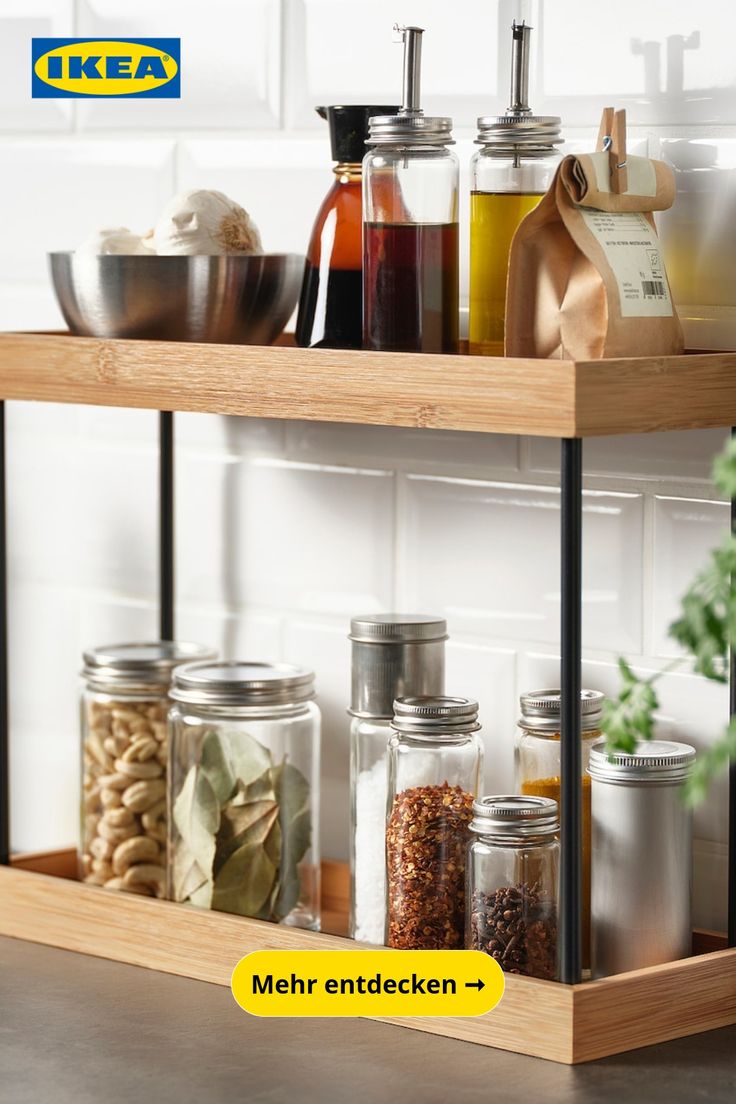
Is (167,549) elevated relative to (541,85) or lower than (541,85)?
lower

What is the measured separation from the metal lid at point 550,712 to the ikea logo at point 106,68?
65cm

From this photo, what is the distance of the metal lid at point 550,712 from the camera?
4.19ft

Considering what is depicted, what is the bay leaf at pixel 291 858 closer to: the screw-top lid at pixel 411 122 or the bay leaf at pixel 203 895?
the bay leaf at pixel 203 895

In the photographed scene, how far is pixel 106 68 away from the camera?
165 cm

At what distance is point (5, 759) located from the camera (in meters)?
1.49

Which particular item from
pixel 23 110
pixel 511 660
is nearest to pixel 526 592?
pixel 511 660

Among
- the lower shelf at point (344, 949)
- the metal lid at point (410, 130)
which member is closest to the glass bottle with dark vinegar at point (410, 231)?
the metal lid at point (410, 130)

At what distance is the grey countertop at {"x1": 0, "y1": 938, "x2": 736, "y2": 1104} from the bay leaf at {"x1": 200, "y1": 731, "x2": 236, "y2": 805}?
0.15 metres

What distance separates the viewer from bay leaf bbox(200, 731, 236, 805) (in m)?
1.37

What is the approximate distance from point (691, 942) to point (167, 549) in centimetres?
62

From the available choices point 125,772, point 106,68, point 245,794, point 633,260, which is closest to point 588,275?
point 633,260

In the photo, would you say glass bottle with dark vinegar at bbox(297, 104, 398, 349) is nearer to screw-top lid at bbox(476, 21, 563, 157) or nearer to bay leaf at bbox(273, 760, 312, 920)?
screw-top lid at bbox(476, 21, 563, 157)

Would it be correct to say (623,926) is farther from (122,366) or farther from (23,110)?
(23,110)

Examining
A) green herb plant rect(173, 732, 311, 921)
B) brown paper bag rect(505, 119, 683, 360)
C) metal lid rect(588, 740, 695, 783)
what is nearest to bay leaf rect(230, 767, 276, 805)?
green herb plant rect(173, 732, 311, 921)
